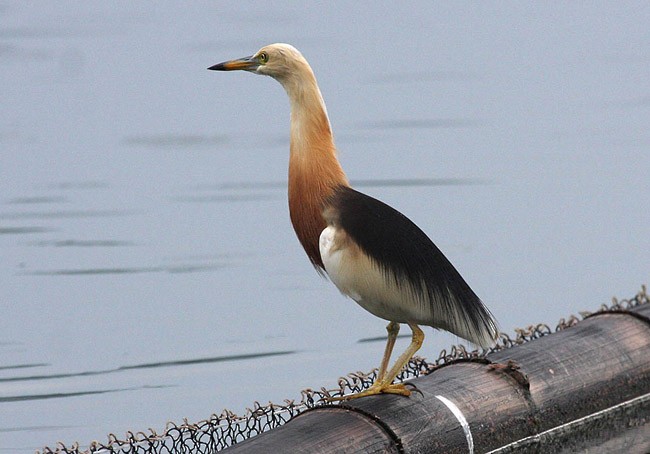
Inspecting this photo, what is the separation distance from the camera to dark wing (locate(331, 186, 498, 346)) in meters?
4.73

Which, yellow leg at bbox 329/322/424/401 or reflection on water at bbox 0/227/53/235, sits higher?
yellow leg at bbox 329/322/424/401

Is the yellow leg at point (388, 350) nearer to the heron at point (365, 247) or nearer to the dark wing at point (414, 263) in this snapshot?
the heron at point (365, 247)

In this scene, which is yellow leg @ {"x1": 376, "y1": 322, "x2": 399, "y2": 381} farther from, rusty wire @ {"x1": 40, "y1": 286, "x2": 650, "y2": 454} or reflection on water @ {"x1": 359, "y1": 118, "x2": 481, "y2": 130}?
reflection on water @ {"x1": 359, "y1": 118, "x2": 481, "y2": 130}

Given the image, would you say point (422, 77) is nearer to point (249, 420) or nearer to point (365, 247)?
point (249, 420)

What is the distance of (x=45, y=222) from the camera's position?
428 inches

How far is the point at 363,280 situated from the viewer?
4746 mm

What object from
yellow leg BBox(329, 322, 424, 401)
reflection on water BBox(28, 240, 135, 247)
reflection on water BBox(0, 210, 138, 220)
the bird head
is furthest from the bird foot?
reflection on water BBox(0, 210, 138, 220)

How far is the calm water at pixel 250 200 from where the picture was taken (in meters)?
7.77

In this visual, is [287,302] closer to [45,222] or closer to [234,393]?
[234,393]

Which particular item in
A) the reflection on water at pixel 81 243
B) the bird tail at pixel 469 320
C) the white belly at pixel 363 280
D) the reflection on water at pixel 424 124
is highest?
the white belly at pixel 363 280

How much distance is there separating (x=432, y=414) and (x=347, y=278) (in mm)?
578

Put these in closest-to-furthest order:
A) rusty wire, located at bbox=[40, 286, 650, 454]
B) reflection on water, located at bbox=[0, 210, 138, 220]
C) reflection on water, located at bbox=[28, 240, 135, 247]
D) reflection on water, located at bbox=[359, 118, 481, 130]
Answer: rusty wire, located at bbox=[40, 286, 650, 454], reflection on water, located at bbox=[28, 240, 135, 247], reflection on water, located at bbox=[0, 210, 138, 220], reflection on water, located at bbox=[359, 118, 481, 130]

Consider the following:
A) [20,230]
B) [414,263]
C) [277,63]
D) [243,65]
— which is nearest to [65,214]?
[20,230]

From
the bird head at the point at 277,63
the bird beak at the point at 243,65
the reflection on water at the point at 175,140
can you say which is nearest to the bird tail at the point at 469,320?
the bird head at the point at 277,63
